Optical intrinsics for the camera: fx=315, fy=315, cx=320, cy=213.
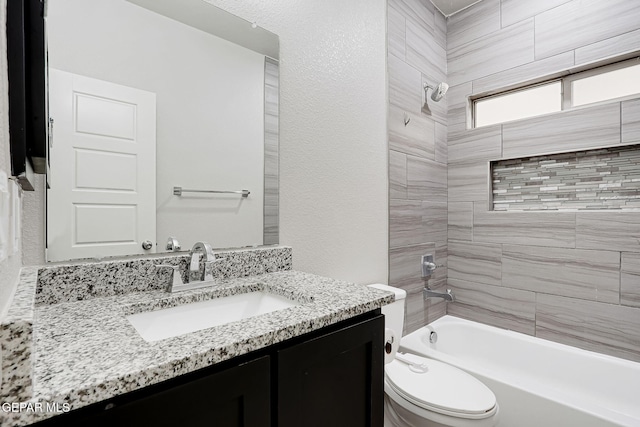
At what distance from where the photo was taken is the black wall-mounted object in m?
0.56

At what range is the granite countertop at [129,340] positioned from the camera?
488 millimetres

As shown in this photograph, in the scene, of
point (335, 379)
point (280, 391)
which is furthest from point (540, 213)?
point (280, 391)

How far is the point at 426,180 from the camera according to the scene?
2273mm

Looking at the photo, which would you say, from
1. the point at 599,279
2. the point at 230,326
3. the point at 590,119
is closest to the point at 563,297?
the point at 599,279

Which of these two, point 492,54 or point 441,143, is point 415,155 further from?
point 492,54

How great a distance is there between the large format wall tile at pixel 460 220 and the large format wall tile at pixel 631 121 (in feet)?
3.01

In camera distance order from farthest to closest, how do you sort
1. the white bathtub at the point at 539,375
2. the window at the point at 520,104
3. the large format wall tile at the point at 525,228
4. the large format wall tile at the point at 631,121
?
the window at the point at 520,104, the large format wall tile at the point at 525,228, the large format wall tile at the point at 631,121, the white bathtub at the point at 539,375

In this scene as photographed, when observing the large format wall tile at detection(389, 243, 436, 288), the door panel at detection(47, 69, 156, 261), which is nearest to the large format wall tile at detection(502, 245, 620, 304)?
the large format wall tile at detection(389, 243, 436, 288)

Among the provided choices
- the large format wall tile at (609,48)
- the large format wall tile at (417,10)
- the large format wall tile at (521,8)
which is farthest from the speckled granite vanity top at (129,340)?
the large format wall tile at (521,8)

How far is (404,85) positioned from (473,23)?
0.90m

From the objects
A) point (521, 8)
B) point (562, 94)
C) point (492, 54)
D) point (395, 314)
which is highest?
point (521, 8)

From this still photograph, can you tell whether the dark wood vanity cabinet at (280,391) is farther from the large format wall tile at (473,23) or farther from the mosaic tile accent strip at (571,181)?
the large format wall tile at (473,23)

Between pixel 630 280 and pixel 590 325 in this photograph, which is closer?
pixel 630 280

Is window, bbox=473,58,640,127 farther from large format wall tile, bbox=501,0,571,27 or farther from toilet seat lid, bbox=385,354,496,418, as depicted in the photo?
toilet seat lid, bbox=385,354,496,418
